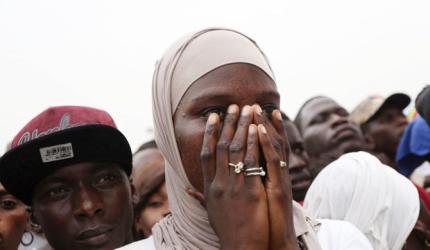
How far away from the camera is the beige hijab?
2.20m

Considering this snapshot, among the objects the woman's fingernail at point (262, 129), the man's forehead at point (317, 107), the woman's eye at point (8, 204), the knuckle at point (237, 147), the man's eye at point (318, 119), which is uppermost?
the woman's fingernail at point (262, 129)

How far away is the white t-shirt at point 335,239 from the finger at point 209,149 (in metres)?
0.41

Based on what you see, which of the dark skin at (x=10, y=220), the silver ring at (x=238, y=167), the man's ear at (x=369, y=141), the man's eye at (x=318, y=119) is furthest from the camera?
the man's ear at (x=369, y=141)

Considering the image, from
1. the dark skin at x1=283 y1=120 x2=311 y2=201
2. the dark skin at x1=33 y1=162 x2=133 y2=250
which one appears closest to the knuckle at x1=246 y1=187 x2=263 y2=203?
the dark skin at x1=33 y1=162 x2=133 y2=250

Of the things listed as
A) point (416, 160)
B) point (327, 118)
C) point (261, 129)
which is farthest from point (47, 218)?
point (416, 160)

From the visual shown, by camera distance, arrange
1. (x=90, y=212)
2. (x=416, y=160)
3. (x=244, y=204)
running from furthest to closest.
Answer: (x=416, y=160) < (x=90, y=212) < (x=244, y=204)

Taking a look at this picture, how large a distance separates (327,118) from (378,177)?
305 centimetres

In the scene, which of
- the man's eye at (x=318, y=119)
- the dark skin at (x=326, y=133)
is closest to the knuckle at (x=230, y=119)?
the dark skin at (x=326, y=133)

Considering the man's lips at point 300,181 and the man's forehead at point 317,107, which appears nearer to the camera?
the man's lips at point 300,181

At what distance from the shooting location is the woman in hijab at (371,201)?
3.26m

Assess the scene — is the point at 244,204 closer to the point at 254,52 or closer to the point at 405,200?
the point at 254,52

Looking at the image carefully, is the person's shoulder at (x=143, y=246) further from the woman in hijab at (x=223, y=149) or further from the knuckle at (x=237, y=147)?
the knuckle at (x=237, y=147)

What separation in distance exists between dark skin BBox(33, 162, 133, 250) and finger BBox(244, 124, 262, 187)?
3.88 ft

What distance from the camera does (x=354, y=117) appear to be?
278 inches
